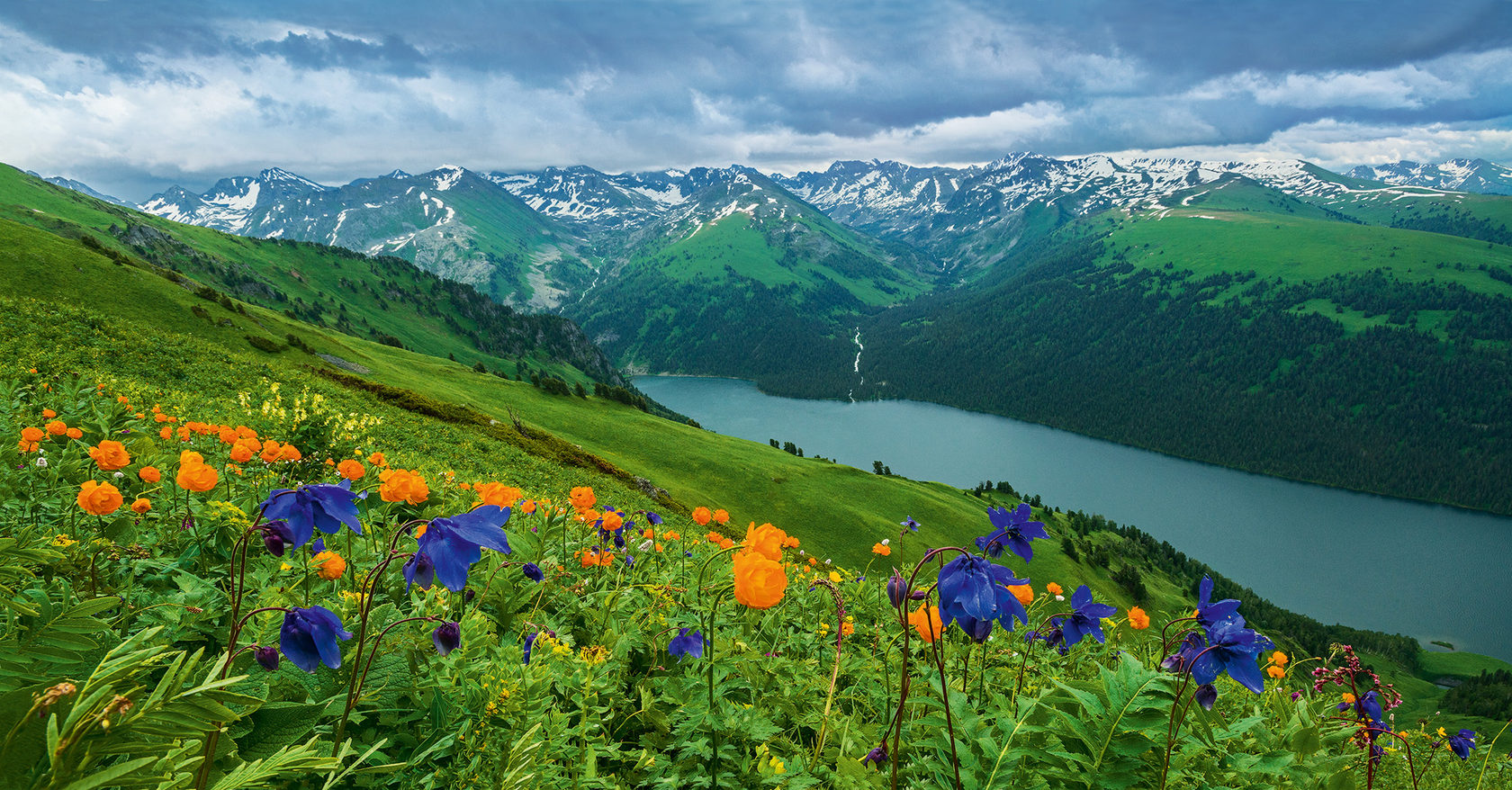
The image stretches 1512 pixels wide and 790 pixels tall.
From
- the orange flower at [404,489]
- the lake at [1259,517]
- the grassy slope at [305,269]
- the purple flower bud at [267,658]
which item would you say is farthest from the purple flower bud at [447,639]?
the grassy slope at [305,269]

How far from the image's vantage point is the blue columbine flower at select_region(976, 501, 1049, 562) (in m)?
3.57

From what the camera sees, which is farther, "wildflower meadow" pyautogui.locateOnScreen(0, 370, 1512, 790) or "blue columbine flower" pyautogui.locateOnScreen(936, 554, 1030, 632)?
"blue columbine flower" pyautogui.locateOnScreen(936, 554, 1030, 632)

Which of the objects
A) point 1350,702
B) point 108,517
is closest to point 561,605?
point 108,517

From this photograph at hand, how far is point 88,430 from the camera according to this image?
7352 mm

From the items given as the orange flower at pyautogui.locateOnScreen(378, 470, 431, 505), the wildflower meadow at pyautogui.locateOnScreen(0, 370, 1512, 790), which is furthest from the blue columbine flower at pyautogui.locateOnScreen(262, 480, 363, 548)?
the orange flower at pyautogui.locateOnScreen(378, 470, 431, 505)

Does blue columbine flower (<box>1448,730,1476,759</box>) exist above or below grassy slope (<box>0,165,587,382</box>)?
below

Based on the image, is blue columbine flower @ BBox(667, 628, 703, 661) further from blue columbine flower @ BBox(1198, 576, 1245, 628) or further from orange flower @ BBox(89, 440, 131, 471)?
orange flower @ BBox(89, 440, 131, 471)

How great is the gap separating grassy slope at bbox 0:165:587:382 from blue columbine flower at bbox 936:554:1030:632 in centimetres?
14831

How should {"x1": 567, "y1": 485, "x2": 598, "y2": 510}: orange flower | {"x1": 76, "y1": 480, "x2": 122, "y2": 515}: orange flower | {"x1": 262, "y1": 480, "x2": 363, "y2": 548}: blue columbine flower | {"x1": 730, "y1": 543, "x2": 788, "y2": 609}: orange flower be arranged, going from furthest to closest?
1. {"x1": 567, "y1": 485, "x2": 598, "y2": 510}: orange flower
2. {"x1": 76, "y1": 480, "x2": 122, "y2": 515}: orange flower
3. {"x1": 730, "y1": 543, "x2": 788, "y2": 609}: orange flower
4. {"x1": 262, "y1": 480, "x2": 363, "y2": 548}: blue columbine flower

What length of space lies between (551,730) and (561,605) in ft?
7.48

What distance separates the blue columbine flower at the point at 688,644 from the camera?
424cm

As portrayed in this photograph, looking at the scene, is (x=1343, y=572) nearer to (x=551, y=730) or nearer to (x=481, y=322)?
(x=551, y=730)

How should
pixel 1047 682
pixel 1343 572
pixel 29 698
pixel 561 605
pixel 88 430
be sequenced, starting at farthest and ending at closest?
pixel 1343 572 → pixel 88 430 → pixel 561 605 → pixel 1047 682 → pixel 29 698

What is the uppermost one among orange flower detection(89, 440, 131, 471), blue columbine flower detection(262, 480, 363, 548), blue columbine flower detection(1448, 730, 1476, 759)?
blue columbine flower detection(262, 480, 363, 548)
